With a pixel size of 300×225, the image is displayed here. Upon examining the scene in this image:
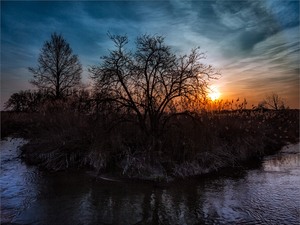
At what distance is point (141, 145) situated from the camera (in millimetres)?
12305

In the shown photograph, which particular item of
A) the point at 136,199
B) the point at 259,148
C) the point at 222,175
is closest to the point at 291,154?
the point at 259,148

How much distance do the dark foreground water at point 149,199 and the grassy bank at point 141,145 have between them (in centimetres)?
93

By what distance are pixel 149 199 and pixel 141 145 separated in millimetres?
4150

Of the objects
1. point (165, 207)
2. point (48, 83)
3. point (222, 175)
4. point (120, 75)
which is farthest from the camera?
point (48, 83)

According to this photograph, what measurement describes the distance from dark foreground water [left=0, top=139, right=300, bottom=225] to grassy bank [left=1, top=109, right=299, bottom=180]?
0.93m

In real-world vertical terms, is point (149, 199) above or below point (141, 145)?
below

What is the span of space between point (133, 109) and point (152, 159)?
2.43m

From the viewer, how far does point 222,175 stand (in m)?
11.1

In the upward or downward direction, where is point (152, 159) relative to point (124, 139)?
downward

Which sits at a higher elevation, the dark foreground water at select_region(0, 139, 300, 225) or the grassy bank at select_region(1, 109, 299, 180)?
the grassy bank at select_region(1, 109, 299, 180)

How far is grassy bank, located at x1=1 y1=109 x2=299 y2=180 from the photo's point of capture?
36.8ft

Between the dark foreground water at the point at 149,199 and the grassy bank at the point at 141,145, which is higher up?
the grassy bank at the point at 141,145

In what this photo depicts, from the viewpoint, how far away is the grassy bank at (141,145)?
11219mm

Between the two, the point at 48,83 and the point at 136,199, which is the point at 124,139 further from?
the point at 48,83
